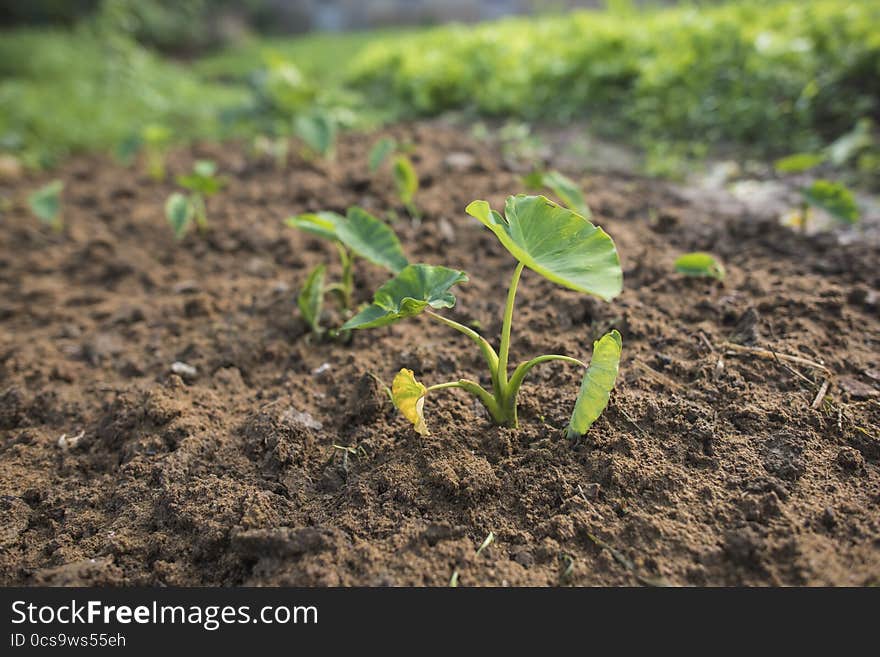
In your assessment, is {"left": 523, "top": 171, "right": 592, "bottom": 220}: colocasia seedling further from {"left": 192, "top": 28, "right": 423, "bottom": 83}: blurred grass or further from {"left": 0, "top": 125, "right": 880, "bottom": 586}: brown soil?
{"left": 192, "top": 28, "right": 423, "bottom": 83}: blurred grass

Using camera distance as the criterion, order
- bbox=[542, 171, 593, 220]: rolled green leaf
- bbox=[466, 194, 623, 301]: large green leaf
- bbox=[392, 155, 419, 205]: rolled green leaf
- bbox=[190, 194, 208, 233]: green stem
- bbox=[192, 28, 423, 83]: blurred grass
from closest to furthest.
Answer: bbox=[466, 194, 623, 301]: large green leaf, bbox=[542, 171, 593, 220]: rolled green leaf, bbox=[392, 155, 419, 205]: rolled green leaf, bbox=[190, 194, 208, 233]: green stem, bbox=[192, 28, 423, 83]: blurred grass

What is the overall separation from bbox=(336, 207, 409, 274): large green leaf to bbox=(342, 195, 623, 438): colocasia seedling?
0.26 meters

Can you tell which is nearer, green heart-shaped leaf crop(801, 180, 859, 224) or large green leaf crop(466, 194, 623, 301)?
large green leaf crop(466, 194, 623, 301)

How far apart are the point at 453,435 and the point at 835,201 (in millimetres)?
1299

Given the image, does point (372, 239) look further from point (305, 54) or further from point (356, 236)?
point (305, 54)

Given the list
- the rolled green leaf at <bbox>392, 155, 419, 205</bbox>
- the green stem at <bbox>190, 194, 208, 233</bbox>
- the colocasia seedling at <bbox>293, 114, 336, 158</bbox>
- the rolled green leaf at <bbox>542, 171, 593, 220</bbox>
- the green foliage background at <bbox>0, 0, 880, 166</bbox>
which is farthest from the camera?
the green foliage background at <bbox>0, 0, 880, 166</bbox>

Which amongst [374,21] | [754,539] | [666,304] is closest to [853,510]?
[754,539]

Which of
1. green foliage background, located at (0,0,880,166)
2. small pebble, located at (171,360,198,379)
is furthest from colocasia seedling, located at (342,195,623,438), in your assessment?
green foliage background, located at (0,0,880,166)

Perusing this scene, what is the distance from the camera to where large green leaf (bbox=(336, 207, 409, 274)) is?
153 cm

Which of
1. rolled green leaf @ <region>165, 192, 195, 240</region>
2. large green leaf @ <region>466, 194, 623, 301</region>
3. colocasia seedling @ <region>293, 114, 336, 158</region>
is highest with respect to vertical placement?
large green leaf @ <region>466, 194, 623, 301</region>

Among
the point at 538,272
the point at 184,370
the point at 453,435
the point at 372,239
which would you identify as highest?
the point at 538,272

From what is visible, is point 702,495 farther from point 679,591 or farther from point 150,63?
point 150,63

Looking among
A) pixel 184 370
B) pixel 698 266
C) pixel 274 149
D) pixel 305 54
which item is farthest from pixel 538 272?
pixel 305 54

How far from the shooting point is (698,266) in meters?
1.74
